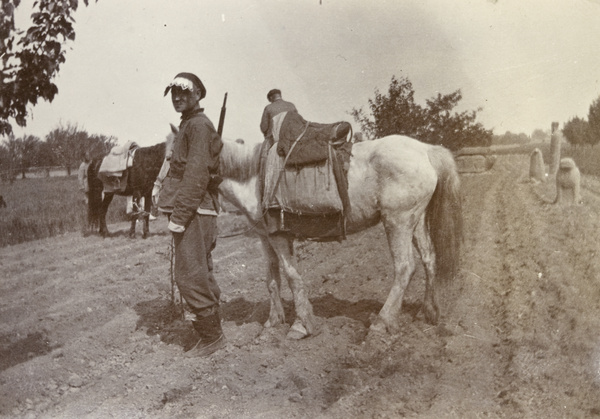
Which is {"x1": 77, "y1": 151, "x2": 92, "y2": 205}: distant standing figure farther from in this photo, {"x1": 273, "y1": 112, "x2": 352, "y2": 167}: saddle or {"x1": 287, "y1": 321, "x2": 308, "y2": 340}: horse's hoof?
{"x1": 287, "y1": 321, "x2": 308, "y2": 340}: horse's hoof

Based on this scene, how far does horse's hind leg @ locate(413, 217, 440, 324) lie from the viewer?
4.04 m

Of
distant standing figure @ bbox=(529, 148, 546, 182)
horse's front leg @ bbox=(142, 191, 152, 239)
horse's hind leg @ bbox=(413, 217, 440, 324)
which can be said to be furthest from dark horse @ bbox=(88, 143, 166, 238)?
distant standing figure @ bbox=(529, 148, 546, 182)

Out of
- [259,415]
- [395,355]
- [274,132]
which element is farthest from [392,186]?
[259,415]

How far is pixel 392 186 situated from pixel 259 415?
1982 mm

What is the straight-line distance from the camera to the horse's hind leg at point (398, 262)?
3.92 meters

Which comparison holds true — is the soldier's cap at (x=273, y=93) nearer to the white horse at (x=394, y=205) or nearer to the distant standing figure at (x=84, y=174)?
the white horse at (x=394, y=205)

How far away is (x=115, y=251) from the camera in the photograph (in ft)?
26.1

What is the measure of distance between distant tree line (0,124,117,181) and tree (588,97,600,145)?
5366 millimetres

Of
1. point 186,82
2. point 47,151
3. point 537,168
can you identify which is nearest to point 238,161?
point 186,82

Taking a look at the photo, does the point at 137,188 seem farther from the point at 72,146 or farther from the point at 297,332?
the point at 297,332

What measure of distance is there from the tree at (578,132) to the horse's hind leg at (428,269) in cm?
373

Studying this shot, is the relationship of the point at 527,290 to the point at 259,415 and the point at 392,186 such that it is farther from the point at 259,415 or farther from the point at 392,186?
the point at 259,415

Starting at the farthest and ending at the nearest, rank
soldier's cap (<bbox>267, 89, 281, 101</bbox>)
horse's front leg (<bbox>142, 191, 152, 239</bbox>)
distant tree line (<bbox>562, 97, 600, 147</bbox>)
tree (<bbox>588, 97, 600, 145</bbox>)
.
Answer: horse's front leg (<bbox>142, 191, 152, 239</bbox>)
soldier's cap (<bbox>267, 89, 281, 101</bbox>)
distant tree line (<bbox>562, 97, 600, 147</bbox>)
tree (<bbox>588, 97, 600, 145</bbox>)

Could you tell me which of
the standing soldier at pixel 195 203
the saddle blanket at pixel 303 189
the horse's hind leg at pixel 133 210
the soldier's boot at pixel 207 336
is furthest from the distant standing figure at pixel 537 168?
the soldier's boot at pixel 207 336
